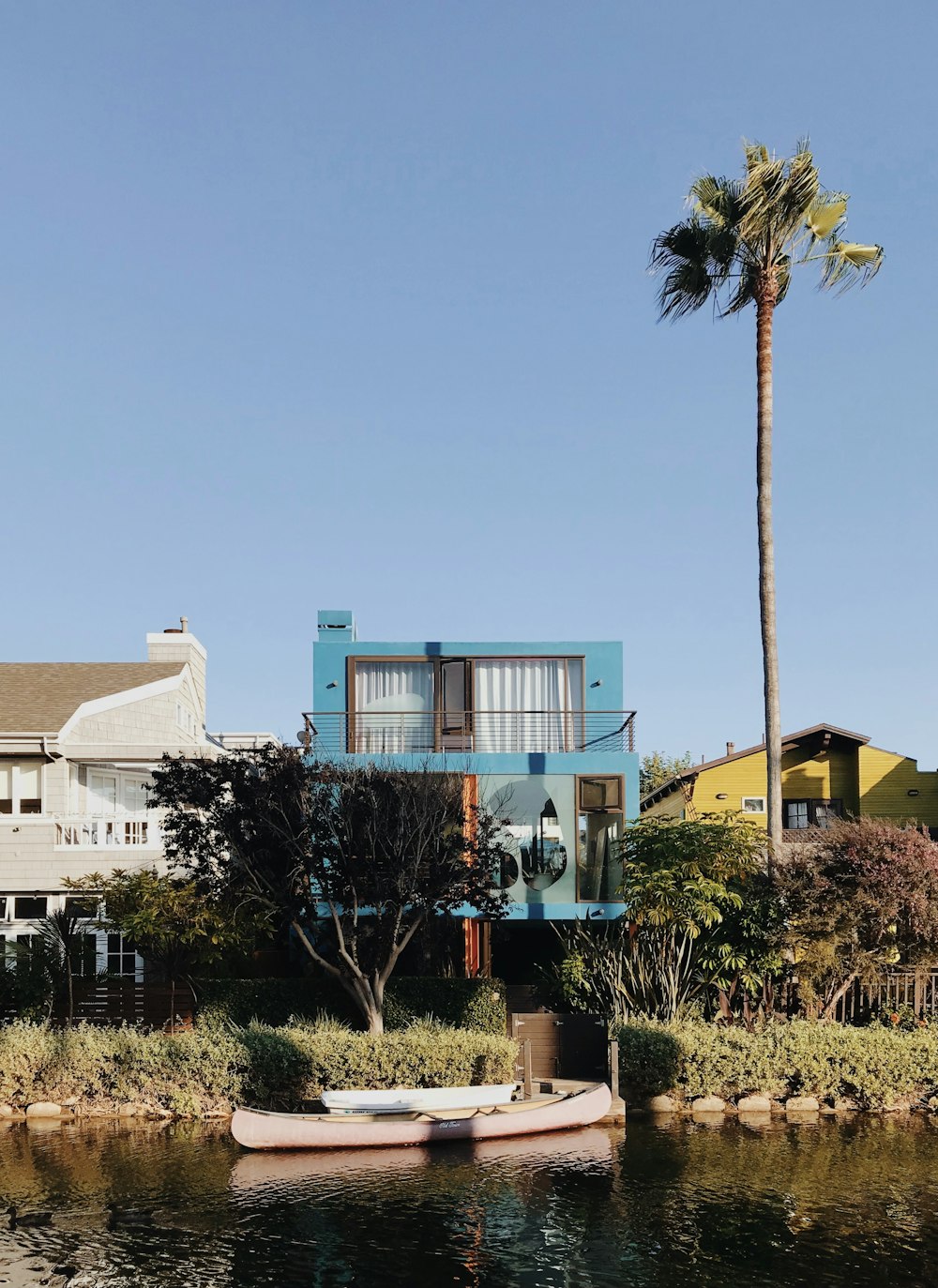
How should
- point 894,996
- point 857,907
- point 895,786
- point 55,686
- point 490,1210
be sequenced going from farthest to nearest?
point 895,786
point 55,686
point 894,996
point 857,907
point 490,1210

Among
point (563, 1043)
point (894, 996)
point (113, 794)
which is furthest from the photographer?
point (113, 794)

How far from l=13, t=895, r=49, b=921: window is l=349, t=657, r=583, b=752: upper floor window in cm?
852

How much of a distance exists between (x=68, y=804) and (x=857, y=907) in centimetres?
1903

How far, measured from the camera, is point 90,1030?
26891 millimetres

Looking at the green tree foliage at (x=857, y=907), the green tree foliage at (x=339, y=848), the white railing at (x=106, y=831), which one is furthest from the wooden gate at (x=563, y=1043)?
the white railing at (x=106, y=831)

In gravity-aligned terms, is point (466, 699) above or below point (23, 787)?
above

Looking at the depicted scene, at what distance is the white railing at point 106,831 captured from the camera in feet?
106

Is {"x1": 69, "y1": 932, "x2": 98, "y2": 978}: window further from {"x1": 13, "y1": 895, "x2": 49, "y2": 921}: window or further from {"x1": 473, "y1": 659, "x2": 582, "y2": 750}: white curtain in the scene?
{"x1": 473, "y1": 659, "x2": 582, "y2": 750}: white curtain

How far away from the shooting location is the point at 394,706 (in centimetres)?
3362

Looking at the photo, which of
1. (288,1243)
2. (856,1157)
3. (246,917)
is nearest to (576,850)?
(246,917)

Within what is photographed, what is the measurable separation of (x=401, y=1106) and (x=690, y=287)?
2086 cm

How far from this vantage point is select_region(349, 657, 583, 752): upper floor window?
3338 centimetres

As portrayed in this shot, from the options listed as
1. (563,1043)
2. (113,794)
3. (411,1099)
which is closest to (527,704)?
(563,1043)

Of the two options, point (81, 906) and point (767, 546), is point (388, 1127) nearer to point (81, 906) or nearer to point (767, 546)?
point (81, 906)
